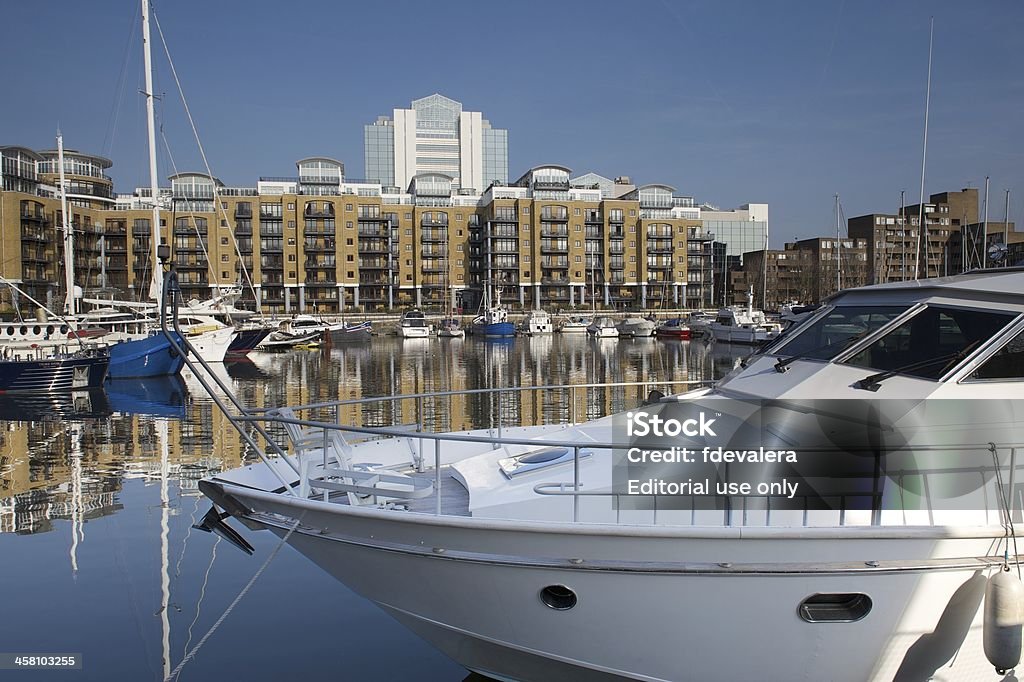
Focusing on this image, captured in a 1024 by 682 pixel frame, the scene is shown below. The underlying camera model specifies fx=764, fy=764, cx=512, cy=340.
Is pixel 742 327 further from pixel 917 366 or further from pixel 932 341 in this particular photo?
pixel 917 366

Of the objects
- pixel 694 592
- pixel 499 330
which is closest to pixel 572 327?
pixel 499 330

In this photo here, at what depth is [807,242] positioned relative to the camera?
133 meters

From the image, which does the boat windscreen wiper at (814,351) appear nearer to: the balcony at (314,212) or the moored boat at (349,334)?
the moored boat at (349,334)

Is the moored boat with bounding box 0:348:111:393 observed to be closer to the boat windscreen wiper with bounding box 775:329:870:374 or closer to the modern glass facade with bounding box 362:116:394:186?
the boat windscreen wiper with bounding box 775:329:870:374

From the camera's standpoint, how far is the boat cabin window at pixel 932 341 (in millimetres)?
5844

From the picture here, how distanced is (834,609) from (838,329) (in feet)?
8.66

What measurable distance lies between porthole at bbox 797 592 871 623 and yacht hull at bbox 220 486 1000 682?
46mm

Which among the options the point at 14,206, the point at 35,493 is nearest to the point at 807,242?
the point at 14,206

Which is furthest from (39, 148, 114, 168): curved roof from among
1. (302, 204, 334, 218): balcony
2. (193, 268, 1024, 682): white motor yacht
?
(193, 268, 1024, 682): white motor yacht

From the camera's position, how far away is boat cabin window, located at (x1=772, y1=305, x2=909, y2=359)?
6516 millimetres

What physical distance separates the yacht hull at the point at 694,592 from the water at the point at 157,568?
180 centimetres

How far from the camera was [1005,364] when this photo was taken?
5703 mm

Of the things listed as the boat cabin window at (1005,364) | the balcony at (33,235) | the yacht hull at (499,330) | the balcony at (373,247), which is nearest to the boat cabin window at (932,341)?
the boat cabin window at (1005,364)

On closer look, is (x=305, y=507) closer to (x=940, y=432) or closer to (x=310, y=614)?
(x=310, y=614)
